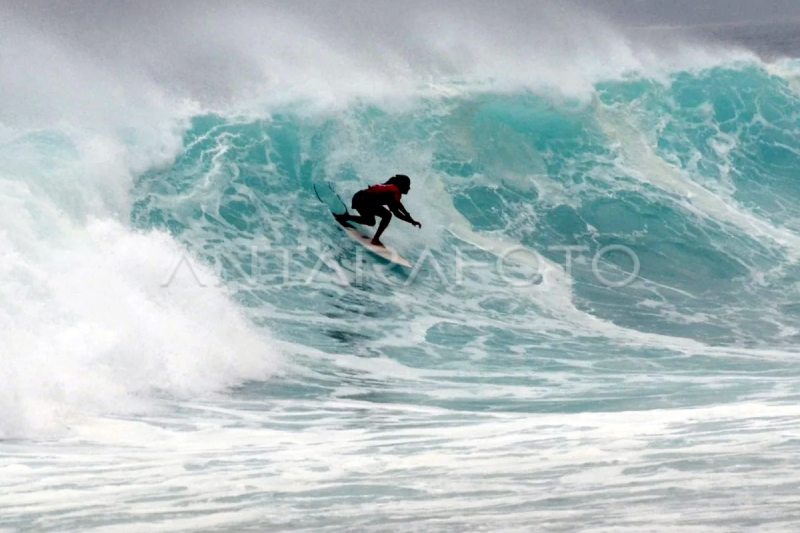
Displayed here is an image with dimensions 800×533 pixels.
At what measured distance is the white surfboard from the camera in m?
13.7

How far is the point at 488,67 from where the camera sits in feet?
68.8

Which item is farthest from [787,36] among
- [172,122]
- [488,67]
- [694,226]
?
[172,122]

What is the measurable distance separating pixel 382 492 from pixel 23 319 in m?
4.13

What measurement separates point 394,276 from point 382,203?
0.95m

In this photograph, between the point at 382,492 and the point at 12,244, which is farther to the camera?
the point at 12,244

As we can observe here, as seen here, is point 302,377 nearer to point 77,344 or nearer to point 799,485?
point 77,344

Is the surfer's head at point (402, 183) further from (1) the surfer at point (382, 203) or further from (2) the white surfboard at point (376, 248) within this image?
(2) the white surfboard at point (376, 248)

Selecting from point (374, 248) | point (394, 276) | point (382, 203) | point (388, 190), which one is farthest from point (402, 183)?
point (394, 276)

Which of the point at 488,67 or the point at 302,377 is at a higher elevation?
the point at 488,67

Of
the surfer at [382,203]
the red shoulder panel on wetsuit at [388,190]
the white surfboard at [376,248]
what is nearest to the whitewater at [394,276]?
the white surfboard at [376,248]

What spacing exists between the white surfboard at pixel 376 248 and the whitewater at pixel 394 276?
118 mm

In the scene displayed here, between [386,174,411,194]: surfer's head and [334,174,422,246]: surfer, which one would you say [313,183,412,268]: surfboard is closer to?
[334,174,422,246]: surfer

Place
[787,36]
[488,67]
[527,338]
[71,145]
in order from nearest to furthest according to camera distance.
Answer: [527,338]
[71,145]
[488,67]
[787,36]

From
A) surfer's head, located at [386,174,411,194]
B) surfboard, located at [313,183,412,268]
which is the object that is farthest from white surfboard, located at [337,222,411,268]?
surfer's head, located at [386,174,411,194]
